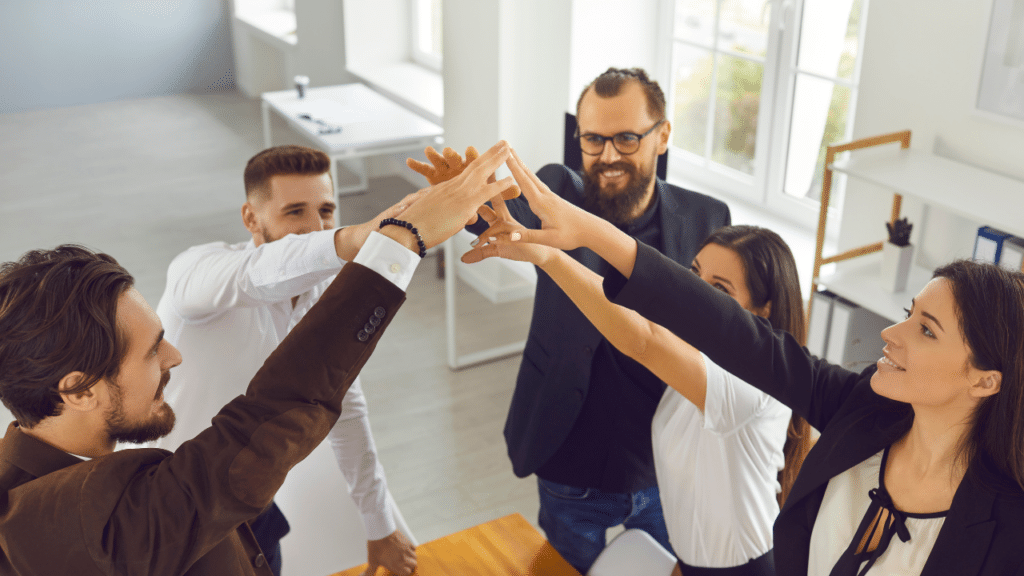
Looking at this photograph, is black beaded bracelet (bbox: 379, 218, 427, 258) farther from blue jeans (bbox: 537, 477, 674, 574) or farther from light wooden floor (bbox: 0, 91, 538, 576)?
light wooden floor (bbox: 0, 91, 538, 576)

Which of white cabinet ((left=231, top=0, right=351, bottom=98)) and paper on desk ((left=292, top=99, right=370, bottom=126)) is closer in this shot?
paper on desk ((left=292, top=99, right=370, bottom=126))

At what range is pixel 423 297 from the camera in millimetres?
4793

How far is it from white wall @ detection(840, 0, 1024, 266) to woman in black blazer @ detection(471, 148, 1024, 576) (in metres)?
1.62

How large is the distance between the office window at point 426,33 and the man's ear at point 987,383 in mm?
5254

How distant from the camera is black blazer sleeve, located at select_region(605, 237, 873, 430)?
4.20 ft

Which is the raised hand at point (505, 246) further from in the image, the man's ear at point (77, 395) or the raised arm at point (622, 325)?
the man's ear at point (77, 395)

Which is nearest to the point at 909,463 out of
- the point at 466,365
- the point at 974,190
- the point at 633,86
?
the point at 633,86

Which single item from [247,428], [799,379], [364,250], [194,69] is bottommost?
[194,69]

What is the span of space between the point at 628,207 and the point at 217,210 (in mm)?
4610

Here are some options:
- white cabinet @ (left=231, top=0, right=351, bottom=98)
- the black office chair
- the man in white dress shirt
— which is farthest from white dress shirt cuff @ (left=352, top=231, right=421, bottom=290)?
white cabinet @ (left=231, top=0, right=351, bottom=98)

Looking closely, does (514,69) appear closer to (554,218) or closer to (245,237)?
(245,237)

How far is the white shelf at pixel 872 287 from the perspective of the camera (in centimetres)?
275

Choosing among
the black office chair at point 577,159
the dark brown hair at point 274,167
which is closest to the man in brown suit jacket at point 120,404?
the dark brown hair at point 274,167

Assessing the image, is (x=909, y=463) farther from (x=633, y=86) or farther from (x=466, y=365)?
(x=466, y=365)
